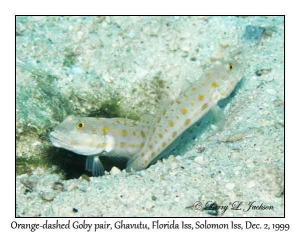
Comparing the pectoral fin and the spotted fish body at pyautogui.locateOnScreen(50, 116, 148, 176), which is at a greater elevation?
the spotted fish body at pyautogui.locateOnScreen(50, 116, 148, 176)

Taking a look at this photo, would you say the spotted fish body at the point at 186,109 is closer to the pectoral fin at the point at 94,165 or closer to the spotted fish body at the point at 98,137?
the spotted fish body at the point at 98,137

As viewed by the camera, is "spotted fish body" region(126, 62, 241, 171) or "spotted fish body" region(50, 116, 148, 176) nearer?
"spotted fish body" region(50, 116, 148, 176)

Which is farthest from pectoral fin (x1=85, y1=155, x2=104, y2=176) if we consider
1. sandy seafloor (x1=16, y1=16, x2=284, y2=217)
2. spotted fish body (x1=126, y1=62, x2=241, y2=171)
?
spotted fish body (x1=126, y1=62, x2=241, y2=171)

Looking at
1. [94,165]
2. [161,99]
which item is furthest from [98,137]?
[161,99]

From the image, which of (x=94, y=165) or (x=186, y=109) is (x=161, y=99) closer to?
(x=186, y=109)

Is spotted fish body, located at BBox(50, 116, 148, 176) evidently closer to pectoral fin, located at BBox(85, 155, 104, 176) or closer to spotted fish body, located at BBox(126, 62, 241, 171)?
pectoral fin, located at BBox(85, 155, 104, 176)

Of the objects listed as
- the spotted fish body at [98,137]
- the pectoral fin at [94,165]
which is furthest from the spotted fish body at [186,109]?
the pectoral fin at [94,165]

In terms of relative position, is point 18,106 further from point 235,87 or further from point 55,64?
point 235,87
